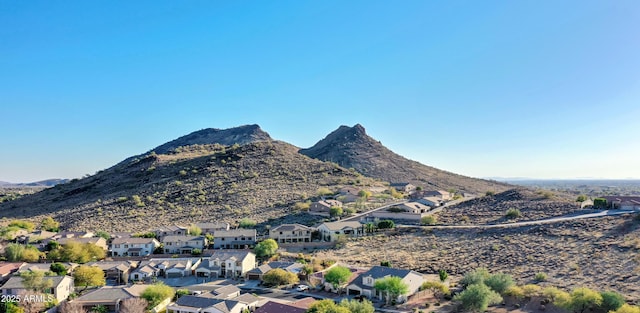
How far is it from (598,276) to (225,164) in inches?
3425

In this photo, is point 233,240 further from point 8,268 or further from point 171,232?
point 8,268

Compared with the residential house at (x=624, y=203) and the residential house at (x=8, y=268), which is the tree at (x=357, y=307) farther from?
the residential house at (x=624, y=203)

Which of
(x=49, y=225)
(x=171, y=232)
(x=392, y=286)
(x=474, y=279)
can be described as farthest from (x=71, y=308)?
(x=49, y=225)

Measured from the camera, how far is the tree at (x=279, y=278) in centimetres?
4316

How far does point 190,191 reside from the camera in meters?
95.7

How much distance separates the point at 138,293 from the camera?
37.3m

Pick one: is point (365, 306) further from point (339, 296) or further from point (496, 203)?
point (496, 203)

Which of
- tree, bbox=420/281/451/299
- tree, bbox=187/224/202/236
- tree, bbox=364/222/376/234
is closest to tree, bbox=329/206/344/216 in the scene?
tree, bbox=364/222/376/234

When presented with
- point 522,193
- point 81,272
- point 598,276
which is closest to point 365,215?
point 522,193

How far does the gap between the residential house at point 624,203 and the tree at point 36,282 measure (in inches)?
2607

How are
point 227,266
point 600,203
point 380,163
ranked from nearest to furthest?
point 227,266
point 600,203
point 380,163

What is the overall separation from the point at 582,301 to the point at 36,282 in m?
42.0

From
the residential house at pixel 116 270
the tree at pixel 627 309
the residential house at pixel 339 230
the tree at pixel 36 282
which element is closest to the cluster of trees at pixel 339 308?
the tree at pixel 627 309

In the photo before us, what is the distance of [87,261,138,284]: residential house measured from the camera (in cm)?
4697
